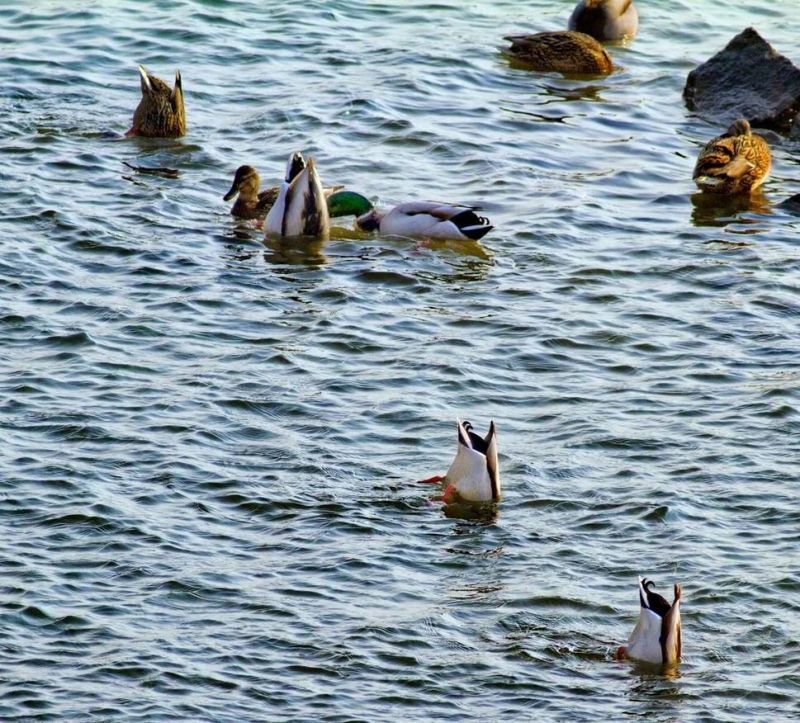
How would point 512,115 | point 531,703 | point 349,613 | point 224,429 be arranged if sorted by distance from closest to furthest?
point 531,703 → point 349,613 → point 224,429 → point 512,115

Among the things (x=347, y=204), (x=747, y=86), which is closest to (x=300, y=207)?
(x=347, y=204)

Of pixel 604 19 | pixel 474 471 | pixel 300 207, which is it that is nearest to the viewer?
pixel 474 471

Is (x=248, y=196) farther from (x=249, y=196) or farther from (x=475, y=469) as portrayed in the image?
(x=475, y=469)

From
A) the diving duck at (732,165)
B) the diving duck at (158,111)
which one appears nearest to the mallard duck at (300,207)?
the diving duck at (158,111)

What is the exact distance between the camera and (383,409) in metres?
9.99

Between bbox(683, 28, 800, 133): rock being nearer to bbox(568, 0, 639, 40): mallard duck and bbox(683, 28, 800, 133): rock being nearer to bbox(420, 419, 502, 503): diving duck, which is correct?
bbox(568, 0, 639, 40): mallard duck

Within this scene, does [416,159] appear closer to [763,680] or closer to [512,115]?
[512,115]

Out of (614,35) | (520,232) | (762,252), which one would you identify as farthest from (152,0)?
(762,252)

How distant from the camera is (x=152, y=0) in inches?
807

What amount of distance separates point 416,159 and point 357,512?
738cm

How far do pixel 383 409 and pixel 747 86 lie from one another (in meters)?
9.16

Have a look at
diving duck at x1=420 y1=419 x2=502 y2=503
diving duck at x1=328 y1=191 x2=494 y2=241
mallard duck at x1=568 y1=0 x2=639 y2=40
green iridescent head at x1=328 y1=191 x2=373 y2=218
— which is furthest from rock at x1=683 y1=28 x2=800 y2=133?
diving duck at x1=420 y1=419 x2=502 y2=503

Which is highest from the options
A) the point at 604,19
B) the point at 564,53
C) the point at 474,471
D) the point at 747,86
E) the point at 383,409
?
the point at 604,19

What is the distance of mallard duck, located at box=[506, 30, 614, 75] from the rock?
1.16 meters
